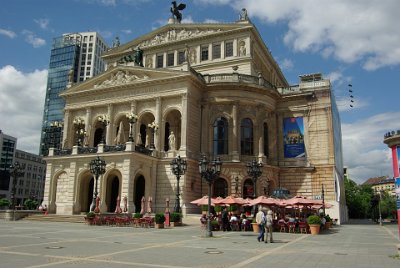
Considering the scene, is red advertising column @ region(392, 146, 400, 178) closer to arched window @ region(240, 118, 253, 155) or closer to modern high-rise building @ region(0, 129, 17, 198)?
arched window @ region(240, 118, 253, 155)

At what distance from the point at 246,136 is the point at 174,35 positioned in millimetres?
18600

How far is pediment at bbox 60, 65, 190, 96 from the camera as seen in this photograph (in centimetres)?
4352

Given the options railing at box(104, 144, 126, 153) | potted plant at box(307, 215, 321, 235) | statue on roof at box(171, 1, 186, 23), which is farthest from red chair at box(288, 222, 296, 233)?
statue on roof at box(171, 1, 186, 23)

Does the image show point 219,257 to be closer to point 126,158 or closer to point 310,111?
point 126,158

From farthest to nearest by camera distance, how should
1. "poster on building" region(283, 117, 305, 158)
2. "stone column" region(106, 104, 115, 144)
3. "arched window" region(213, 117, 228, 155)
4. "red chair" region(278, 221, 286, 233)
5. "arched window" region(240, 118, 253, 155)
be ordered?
"poster on building" region(283, 117, 305, 158) < "stone column" region(106, 104, 115, 144) < "arched window" region(240, 118, 253, 155) < "arched window" region(213, 117, 228, 155) < "red chair" region(278, 221, 286, 233)

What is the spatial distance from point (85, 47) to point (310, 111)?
→ 377 ft

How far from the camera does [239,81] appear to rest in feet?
145

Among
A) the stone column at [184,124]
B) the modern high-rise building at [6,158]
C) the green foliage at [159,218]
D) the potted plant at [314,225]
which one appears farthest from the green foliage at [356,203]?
the modern high-rise building at [6,158]

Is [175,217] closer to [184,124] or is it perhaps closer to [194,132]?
[184,124]

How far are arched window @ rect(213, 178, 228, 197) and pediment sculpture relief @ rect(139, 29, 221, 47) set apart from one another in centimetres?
2033

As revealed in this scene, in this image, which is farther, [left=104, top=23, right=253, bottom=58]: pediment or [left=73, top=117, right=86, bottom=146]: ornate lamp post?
[left=104, top=23, right=253, bottom=58]: pediment

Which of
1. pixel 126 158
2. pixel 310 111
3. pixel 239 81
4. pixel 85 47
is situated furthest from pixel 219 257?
pixel 85 47

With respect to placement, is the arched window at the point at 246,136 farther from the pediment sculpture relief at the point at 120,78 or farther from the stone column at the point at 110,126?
the stone column at the point at 110,126

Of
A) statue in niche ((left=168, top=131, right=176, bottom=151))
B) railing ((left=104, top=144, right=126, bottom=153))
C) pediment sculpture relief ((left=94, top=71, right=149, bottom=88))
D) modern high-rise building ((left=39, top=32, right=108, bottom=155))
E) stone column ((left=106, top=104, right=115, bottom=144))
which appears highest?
modern high-rise building ((left=39, top=32, right=108, bottom=155))
